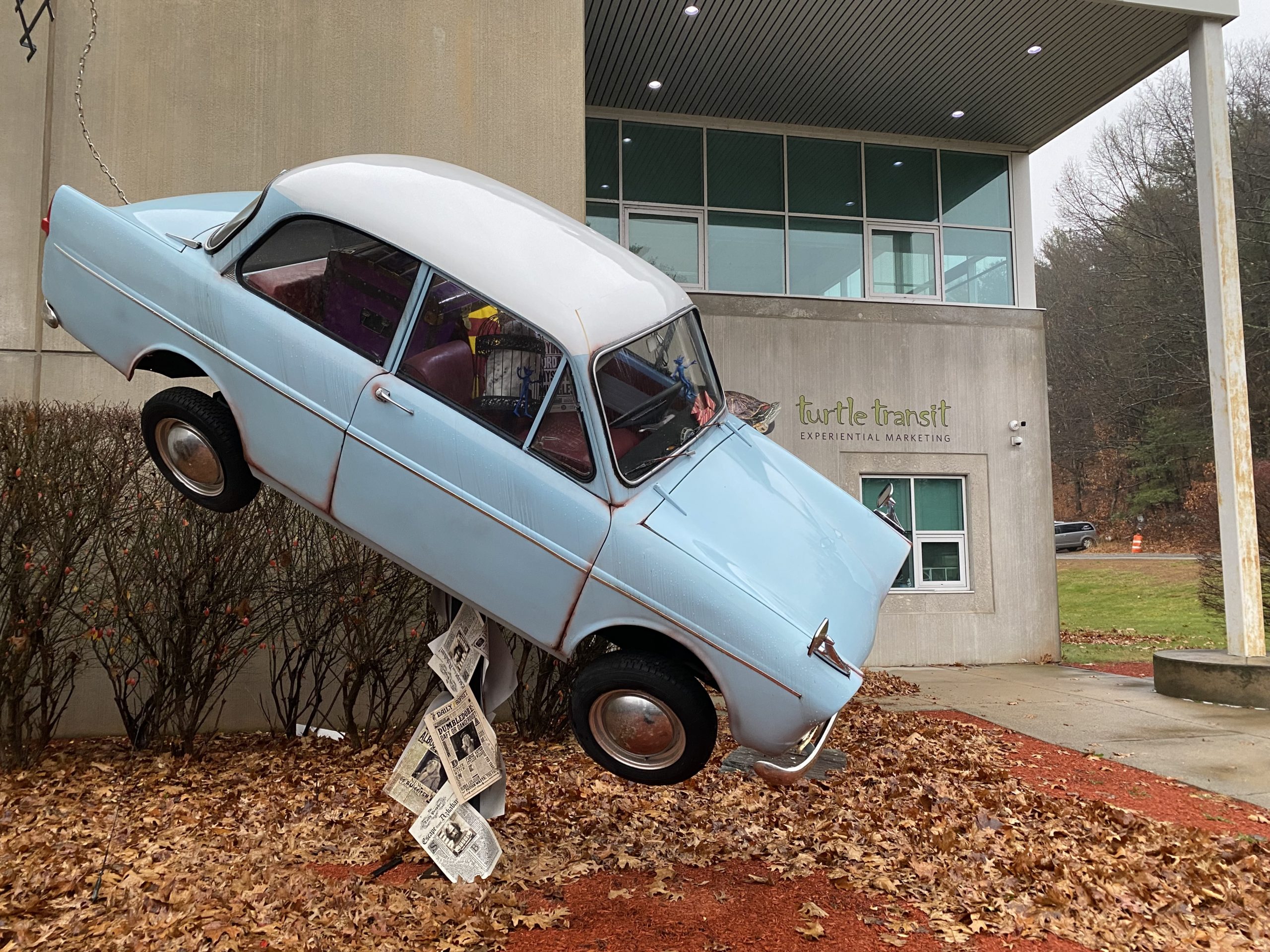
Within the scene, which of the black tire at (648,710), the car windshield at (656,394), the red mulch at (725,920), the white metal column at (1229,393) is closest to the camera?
the black tire at (648,710)

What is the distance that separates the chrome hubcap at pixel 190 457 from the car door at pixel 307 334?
0.69 ft

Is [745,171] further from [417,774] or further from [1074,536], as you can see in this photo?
[1074,536]

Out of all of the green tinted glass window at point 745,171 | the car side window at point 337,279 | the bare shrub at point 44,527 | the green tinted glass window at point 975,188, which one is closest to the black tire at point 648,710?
the car side window at point 337,279

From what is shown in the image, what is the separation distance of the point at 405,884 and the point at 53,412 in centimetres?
500

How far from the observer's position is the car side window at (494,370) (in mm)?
3414

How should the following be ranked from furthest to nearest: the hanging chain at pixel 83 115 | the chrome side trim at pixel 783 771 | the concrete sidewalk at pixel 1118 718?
the concrete sidewalk at pixel 1118 718 < the hanging chain at pixel 83 115 < the chrome side trim at pixel 783 771

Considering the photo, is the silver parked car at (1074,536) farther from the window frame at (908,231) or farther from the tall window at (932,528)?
the tall window at (932,528)

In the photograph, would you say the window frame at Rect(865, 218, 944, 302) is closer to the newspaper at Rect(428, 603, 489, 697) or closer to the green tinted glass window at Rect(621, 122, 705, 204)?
the green tinted glass window at Rect(621, 122, 705, 204)

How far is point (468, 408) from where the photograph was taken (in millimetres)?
3473

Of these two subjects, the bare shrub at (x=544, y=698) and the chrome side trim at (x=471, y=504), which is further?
the bare shrub at (x=544, y=698)

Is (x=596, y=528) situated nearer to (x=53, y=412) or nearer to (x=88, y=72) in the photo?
(x=53, y=412)

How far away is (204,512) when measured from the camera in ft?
23.9

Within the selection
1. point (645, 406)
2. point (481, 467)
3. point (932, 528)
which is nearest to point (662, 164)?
point (932, 528)

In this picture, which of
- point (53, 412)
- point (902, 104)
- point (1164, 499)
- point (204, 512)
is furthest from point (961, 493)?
point (1164, 499)
